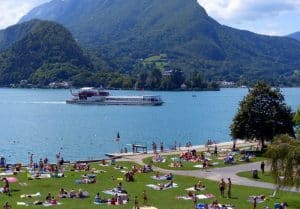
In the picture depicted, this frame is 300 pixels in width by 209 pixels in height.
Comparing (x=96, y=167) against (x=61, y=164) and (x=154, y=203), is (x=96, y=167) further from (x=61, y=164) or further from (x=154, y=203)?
(x=154, y=203)

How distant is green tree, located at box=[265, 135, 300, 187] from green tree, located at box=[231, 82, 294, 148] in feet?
102

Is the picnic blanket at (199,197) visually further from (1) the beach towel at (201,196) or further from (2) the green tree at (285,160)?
(2) the green tree at (285,160)

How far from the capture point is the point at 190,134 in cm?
12444

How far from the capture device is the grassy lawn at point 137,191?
41531 mm

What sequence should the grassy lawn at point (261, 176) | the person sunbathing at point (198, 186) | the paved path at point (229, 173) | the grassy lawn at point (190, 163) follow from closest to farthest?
the person sunbathing at point (198, 186) → the paved path at point (229, 173) → the grassy lawn at point (261, 176) → the grassy lawn at point (190, 163)

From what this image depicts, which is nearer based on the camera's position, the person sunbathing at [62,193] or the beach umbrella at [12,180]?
the person sunbathing at [62,193]

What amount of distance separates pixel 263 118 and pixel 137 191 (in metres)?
28.6

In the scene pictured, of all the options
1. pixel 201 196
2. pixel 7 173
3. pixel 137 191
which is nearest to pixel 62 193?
pixel 137 191

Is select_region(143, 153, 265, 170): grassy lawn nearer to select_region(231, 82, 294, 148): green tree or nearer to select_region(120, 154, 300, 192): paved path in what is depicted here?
select_region(120, 154, 300, 192): paved path

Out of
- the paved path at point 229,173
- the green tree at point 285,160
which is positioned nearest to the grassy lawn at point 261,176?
the paved path at point 229,173

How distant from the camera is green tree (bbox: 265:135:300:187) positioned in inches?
1463

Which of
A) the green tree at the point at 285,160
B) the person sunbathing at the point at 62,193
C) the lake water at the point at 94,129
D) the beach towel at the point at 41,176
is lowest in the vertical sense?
the lake water at the point at 94,129

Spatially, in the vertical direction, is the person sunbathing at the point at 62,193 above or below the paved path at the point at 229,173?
above

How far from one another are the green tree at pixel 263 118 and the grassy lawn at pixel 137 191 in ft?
64.3
